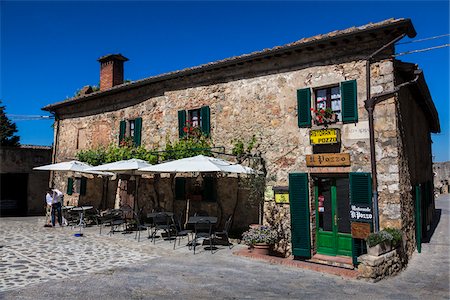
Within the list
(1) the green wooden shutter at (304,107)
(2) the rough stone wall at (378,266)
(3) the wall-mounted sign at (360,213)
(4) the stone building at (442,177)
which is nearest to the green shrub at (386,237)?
(2) the rough stone wall at (378,266)

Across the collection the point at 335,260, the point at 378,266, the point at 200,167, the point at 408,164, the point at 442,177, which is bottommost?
the point at 335,260

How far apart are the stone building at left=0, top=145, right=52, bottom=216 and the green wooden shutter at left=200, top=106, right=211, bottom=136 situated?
36.8 ft

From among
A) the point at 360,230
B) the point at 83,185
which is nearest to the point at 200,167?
the point at 360,230

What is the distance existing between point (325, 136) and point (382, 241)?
296cm

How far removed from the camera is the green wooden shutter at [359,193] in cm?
818

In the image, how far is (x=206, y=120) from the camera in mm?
11305

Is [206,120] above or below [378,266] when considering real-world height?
above

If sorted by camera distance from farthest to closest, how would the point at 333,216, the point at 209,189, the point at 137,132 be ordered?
the point at 137,132 < the point at 209,189 < the point at 333,216

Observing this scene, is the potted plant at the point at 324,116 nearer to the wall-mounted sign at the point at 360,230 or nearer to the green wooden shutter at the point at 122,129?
the wall-mounted sign at the point at 360,230

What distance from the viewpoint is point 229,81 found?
434 inches

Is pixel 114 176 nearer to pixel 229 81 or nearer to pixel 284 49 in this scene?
pixel 229 81

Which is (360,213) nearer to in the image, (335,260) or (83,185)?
(335,260)

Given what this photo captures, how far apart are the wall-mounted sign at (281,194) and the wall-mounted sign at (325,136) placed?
153 cm

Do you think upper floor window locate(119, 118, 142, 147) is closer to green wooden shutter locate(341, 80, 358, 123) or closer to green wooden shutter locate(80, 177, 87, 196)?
green wooden shutter locate(80, 177, 87, 196)
